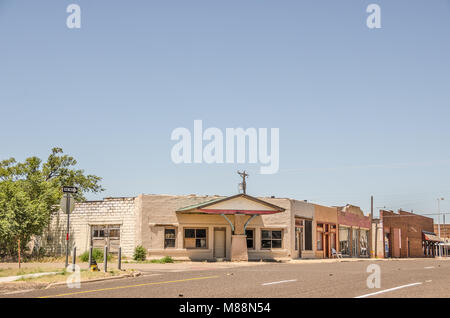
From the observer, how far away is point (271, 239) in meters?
38.4

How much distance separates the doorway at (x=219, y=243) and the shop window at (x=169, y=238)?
2885 millimetres

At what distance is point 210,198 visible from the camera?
38.3 meters

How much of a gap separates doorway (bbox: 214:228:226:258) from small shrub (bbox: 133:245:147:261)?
5092 mm


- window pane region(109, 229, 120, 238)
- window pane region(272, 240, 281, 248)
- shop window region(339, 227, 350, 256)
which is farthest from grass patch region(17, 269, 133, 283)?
shop window region(339, 227, 350, 256)

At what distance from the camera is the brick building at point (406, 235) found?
6356 centimetres

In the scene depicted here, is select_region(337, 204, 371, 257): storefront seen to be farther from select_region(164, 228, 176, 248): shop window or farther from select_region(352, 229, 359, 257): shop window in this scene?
select_region(164, 228, 176, 248): shop window

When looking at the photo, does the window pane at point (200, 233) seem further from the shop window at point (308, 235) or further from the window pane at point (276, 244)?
the shop window at point (308, 235)

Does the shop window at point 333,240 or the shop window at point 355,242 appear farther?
the shop window at point 355,242

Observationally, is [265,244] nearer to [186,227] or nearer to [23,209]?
[186,227]

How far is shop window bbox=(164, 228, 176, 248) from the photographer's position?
3612cm

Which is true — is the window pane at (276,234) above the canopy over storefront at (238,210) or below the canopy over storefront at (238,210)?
below

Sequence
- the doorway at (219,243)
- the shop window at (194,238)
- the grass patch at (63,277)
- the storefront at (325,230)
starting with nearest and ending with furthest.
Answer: the grass patch at (63,277) → the shop window at (194,238) → the doorway at (219,243) → the storefront at (325,230)

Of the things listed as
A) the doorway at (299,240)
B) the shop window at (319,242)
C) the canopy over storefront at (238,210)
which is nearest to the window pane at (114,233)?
the canopy over storefront at (238,210)
